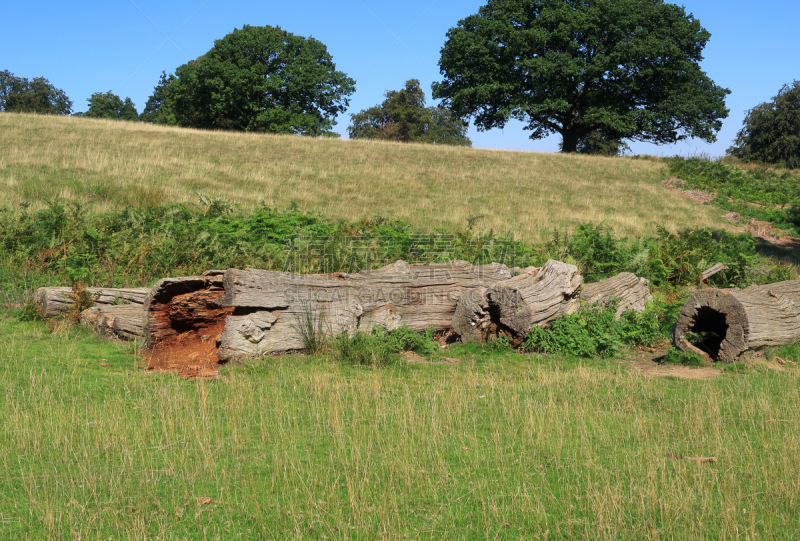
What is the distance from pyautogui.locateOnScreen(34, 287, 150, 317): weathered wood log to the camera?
9.88 meters

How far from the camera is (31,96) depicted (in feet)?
279

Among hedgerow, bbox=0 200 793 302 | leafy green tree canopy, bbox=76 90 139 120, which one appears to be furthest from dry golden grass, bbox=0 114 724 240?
leafy green tree canopy, bbox=76 90 139 120

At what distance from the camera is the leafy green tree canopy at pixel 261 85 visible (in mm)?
53594

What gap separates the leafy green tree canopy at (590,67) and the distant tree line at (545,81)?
0.10 meters

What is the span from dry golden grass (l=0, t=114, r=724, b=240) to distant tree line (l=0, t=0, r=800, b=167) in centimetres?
997

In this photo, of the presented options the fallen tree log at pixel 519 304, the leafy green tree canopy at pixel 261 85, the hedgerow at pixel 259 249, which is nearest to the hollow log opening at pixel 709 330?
the fallen tree log at pixel 519 304

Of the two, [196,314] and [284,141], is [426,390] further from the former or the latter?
[284,141]

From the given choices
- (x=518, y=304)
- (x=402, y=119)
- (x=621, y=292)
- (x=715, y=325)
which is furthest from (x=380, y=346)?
(x=402, y=119)

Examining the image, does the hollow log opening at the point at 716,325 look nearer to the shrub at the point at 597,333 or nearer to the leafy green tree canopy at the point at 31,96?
the shrub at the point at 597,333

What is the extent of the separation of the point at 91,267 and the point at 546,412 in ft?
31.1

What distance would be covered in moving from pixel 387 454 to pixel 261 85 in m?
52.9

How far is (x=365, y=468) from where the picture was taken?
488 centimetres

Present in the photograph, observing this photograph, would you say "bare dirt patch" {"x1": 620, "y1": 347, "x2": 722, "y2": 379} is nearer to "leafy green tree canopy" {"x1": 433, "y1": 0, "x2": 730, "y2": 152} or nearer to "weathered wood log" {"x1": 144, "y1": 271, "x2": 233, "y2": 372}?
"weathered wood log" {"x1": 144, "y1": 271, "x2": 233, "y2": 372}

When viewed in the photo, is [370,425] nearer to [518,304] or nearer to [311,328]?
[311,328]
